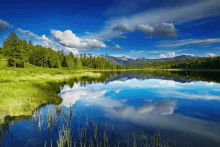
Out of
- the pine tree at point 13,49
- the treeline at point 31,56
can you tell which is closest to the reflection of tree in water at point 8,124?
the treeline at point 31,56

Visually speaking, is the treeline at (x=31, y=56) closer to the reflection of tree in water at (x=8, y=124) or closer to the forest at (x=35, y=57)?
the forest at (x=35, y=57)

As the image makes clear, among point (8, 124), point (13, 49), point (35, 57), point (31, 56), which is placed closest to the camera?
point (8, 124)

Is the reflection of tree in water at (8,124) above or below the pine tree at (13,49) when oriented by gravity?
below

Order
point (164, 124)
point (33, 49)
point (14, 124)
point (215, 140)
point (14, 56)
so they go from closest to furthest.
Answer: point (215, 140)
point (14, 124)
point (164, 124)
point (14, 56)
point (33, 49)

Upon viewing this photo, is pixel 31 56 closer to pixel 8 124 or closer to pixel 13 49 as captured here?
pixel 13 49

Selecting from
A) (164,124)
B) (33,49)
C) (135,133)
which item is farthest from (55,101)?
(33,49)

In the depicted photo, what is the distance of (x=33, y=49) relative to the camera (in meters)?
101

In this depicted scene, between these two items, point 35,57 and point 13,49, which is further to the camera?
point 35,57

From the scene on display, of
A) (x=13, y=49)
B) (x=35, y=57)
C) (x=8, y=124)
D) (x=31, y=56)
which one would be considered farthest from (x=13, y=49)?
(x=8, y=124)

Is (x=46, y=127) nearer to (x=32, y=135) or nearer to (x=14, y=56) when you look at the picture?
(x=32, y=135)

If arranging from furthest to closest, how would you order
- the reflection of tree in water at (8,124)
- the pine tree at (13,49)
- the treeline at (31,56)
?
the treeline at (31,56) → the pine tree at (13,49) → the reflection of tree in water at (8,124)

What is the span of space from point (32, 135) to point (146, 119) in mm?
12148

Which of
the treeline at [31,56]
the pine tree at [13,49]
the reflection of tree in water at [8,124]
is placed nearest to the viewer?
the reflection of tree in water at [8,124]

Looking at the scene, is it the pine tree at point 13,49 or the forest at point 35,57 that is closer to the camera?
the pine tree at point 13,49
